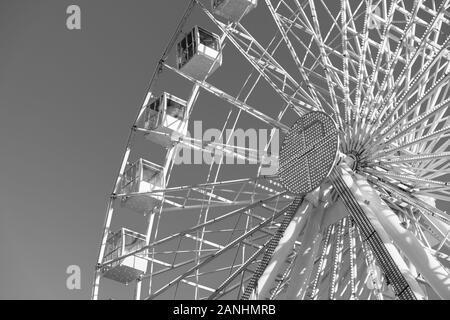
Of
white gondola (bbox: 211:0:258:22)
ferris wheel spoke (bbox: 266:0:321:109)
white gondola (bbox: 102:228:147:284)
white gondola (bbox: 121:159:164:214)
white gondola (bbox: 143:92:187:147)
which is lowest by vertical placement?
white gondola (bbox: 102:228:147:284)

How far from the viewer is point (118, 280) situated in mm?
20094

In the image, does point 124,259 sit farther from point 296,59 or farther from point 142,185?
point 296,59

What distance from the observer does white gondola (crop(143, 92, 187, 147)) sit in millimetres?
20625

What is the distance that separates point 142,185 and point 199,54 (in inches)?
133

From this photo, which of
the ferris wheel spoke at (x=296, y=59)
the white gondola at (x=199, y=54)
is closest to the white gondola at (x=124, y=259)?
the white gondola at (x=199, y=54)

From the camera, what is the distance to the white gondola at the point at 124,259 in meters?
19.8

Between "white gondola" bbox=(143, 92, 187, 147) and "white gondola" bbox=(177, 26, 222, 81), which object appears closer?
"white gondola" bbox=(177, 26, 222, 81)

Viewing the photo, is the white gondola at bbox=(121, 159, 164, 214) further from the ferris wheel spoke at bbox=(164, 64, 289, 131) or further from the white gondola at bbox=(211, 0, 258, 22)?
the white gondola at bbox=(211, 0, 258, 22)

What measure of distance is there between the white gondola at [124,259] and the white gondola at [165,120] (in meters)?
2.39

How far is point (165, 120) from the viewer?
2066cm

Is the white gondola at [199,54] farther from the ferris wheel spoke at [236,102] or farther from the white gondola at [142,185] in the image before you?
the white gondola at [142,185]

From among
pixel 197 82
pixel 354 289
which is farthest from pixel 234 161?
pixel 354 289

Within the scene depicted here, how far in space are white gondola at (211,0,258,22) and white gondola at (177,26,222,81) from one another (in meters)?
0.65

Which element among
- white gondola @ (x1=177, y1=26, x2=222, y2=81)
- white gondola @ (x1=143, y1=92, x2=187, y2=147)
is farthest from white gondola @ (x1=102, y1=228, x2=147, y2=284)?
white gondola @ (x1=177, y1=26, x2=222, y2=81)
